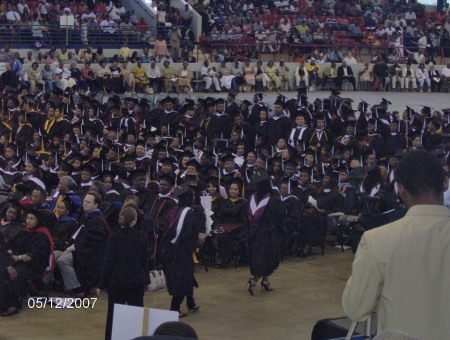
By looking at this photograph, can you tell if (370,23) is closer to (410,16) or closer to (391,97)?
(410,16)

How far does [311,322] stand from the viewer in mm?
10109

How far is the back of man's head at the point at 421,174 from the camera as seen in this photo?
3.68 meters

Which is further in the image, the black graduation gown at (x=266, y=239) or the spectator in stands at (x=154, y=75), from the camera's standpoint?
the spectator in stands at (x=154, y=75)

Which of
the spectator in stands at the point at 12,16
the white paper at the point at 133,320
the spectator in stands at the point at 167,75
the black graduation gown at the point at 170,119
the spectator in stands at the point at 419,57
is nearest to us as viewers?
the white paper at the point at 133,320

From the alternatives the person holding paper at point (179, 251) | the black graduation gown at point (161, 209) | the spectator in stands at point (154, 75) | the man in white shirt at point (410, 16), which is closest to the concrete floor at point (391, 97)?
the spectator in stands at point (154, 75)

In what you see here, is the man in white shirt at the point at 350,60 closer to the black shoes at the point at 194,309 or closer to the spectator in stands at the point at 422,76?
the spectator in stands at the point at 422,76

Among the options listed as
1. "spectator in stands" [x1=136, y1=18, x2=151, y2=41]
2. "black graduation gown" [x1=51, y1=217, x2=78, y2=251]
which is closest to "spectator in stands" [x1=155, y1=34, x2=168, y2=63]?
"spectator in stands" [x1=136, y1=18, x2=151, y2=41]

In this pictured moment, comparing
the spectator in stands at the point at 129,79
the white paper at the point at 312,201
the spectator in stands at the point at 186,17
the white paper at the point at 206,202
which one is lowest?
the white paper at the point at 312,201

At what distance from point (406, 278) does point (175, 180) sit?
1034 centimetres

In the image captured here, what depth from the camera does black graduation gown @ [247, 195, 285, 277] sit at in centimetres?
1108

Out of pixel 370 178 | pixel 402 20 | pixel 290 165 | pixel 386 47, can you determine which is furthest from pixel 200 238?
pixel 402 20

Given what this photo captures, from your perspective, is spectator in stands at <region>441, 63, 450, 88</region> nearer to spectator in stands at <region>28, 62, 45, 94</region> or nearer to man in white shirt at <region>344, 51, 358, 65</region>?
man in white shirt at <region>344, 51, 358, 65</region>

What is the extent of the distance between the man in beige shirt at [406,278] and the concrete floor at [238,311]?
6.01 meters

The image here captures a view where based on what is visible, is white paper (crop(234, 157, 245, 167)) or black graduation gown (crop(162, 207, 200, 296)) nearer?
black graduation gown (crop(162, 207, 200, 296))
